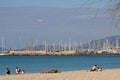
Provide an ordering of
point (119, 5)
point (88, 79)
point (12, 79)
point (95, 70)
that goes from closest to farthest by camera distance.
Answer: point (119, 5)
point (88, 79)
point (12, 79)
point (95, 70)

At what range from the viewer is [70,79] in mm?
30641

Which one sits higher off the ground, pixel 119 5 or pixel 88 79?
pixel 119 5

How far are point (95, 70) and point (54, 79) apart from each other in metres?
12.5

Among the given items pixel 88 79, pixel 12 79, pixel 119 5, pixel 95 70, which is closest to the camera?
pixel 119 5

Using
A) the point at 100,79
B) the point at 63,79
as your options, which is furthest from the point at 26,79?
the point at 100,79

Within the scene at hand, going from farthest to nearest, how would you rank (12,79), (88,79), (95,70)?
1. (95,70)
2. (12,79)
3. (88,79)

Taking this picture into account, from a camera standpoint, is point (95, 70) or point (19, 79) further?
point (95, 70)

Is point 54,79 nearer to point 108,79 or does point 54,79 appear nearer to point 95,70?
point 108,79

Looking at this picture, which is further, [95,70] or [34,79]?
[95,70]

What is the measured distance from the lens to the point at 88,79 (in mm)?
29188

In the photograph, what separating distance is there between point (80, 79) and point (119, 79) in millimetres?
2568

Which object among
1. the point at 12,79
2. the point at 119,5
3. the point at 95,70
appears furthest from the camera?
the point at 95,70

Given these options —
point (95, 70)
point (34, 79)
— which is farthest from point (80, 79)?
point (95, 70)

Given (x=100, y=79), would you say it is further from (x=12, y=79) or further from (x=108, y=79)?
(x=12, y=79)
